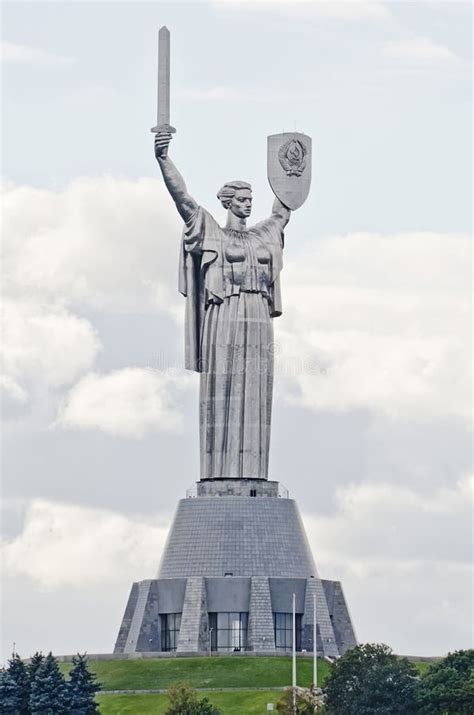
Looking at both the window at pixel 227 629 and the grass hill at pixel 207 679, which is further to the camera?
the window at pixel 227 629

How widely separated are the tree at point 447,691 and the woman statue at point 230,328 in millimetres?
16039

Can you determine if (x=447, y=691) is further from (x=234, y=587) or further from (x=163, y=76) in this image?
(x=163, y=76)

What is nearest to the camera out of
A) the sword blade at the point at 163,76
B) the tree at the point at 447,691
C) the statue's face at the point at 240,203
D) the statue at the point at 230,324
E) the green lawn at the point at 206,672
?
the tree at the point at 447,691

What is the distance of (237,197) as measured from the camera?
3824 inches

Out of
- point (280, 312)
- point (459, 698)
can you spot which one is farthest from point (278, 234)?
point (459, 698)

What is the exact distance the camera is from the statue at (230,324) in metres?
96.4

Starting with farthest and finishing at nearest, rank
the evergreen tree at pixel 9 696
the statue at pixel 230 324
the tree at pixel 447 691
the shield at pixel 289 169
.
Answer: the shield at pixel 289 169
the statue at pixel 230 324
the evergreen tree at pixel 9 696
the tree at pixel 447 691

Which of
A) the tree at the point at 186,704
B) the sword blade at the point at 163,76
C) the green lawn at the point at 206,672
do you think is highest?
the sword blade at the point at 163,76

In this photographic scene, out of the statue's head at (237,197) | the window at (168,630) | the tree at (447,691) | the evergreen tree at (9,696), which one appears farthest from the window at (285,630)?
the statue's head at (237,197)

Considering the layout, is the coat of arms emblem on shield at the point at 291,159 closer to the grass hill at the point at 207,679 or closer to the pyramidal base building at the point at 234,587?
the pyramidal base building at the point at 234,587

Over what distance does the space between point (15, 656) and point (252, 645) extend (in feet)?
33.4

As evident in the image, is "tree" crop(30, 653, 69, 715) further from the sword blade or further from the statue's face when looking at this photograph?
the sword blade

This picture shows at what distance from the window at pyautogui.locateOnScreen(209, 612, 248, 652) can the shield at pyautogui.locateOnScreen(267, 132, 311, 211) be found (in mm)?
16872

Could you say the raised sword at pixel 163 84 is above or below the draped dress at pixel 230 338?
above
